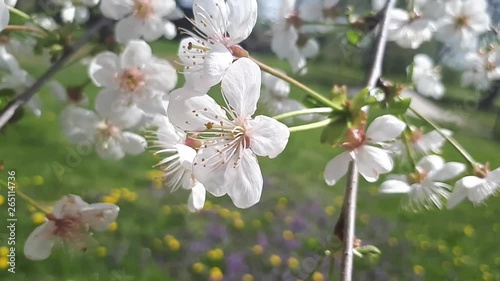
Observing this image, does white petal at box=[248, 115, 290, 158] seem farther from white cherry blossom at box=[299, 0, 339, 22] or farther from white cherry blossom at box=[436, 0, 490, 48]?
white cherry blossom at box=[436, 0, 490, 48]

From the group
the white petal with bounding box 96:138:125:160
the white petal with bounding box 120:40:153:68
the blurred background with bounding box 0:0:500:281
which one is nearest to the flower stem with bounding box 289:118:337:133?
the white petal with bounding box 120:40:153:68

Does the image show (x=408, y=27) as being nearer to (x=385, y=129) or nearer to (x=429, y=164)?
(x=429, y=164)

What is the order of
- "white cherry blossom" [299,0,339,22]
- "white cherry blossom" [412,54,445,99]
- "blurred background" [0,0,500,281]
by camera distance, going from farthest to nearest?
1. "blurred background" [0,0,500,281]
2. "white cherry blossom" [412,54,445,99]
3. "white cherry blossom" [299,0,339,22]

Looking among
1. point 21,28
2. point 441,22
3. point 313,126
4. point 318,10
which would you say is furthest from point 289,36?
point 313,126

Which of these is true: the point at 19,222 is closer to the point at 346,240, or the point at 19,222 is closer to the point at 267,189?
the point at 267,189

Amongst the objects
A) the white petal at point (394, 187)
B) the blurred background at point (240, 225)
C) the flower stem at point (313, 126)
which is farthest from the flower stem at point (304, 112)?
the blurred background at point (240, 225)
